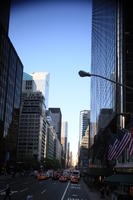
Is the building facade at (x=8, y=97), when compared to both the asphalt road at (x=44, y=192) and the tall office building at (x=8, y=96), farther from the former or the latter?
the asphalt road at (x=44, y=192)

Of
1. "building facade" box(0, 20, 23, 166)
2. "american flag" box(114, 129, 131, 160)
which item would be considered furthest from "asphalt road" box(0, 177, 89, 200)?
"building facade" box(0, 20, 23, 166)

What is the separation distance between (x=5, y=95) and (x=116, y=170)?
265 ft

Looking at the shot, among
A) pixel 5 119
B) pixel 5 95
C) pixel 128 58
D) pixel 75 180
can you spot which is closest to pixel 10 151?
pixel 5 119

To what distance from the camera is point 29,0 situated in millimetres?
12539

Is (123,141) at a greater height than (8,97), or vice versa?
(8,97)

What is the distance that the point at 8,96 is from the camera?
12706 cm

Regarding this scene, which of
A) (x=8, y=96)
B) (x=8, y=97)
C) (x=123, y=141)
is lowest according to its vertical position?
(x=123, y=141)

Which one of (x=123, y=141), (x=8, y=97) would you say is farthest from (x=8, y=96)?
(x=123, y=141)

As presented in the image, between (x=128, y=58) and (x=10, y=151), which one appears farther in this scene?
(x=10, y=151)

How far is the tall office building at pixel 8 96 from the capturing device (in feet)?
388

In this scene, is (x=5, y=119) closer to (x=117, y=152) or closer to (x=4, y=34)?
(x=4, y=34)

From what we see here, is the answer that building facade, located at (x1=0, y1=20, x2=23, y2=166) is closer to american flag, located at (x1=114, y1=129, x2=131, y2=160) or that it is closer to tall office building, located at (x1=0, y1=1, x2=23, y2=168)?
tall office building, located at (x1=0, y1=1, x2=23, y2=168)

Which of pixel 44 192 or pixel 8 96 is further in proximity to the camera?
pixel 8 96

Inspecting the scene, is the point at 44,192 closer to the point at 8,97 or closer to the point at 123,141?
the point at 123,141
